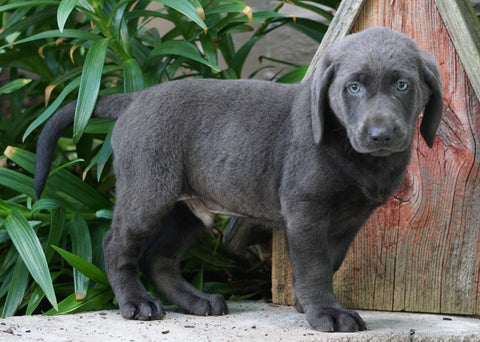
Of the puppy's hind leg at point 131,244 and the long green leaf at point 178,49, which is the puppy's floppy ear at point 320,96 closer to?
the puppy's hind leg at point 131,244

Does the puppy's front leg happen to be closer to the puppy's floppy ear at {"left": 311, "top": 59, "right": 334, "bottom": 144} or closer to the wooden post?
the puppy's floppy ear at {"left": 311, "top": 59, "right": 334, "bottom": 144}

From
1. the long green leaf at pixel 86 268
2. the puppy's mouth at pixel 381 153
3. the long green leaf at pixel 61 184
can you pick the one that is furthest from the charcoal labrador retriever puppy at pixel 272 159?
the long green leaf at pixel 61 184

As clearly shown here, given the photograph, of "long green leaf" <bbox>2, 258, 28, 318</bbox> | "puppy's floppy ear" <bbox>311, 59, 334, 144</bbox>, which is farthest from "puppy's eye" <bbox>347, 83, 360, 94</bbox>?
"long green leaf" <bbox>2, 258, 28, 318</bbox>

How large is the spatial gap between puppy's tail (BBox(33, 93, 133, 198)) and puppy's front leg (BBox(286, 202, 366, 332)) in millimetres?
1017

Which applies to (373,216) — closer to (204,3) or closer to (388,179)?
(388,179)

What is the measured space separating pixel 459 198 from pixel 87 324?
177 centimetres

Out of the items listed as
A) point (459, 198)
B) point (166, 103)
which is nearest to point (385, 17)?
point (459, 198)

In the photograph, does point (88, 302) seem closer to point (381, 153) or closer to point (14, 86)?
point (14, 86)

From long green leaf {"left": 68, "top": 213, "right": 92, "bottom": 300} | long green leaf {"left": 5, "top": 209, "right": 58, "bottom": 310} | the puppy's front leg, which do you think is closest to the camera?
the puppy's front leg

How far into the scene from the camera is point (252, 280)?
382cm

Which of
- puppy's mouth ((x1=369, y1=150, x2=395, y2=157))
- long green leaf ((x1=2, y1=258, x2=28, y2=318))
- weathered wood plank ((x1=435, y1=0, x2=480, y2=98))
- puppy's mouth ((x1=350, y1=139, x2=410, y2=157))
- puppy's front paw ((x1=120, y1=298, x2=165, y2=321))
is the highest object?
weathered wood plank ((x1=435, y1=0, x2=480, y2=98))

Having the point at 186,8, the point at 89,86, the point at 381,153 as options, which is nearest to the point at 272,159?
the point at 381,153

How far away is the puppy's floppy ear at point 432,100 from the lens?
2.57m

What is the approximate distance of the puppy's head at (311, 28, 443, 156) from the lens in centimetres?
238
